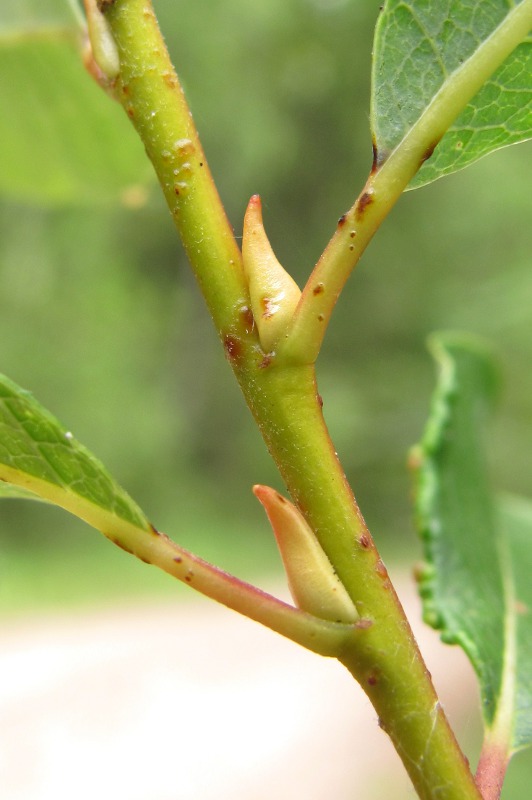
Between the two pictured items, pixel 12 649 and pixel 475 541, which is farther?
pixel 12 649

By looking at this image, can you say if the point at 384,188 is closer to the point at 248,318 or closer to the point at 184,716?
the point at 248,318

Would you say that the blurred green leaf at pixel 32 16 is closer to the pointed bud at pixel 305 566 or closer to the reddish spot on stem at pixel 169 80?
the reddish spot on stem at pixel 169 80

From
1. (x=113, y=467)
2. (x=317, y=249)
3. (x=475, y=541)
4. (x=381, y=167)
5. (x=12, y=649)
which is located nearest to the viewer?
(x=381, y=167)

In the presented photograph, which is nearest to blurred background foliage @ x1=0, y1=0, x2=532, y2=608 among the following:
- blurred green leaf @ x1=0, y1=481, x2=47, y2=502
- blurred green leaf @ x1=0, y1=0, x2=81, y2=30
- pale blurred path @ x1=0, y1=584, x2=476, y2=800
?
pale blurred path @ x1=0, y1=584, x2=476, y2=800

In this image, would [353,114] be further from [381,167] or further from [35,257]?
[381,167]

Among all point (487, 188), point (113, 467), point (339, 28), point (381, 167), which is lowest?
point (381, 167)

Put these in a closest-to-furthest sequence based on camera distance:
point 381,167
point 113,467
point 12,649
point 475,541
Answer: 1. point 381,167
2. point 475,541
3. point 12,649
4. point 113,467

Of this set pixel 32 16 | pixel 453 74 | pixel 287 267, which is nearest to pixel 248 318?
pixel 453 74

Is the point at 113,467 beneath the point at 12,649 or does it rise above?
above

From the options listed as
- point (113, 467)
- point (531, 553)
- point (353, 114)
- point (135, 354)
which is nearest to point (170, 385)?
point (135, 354)
